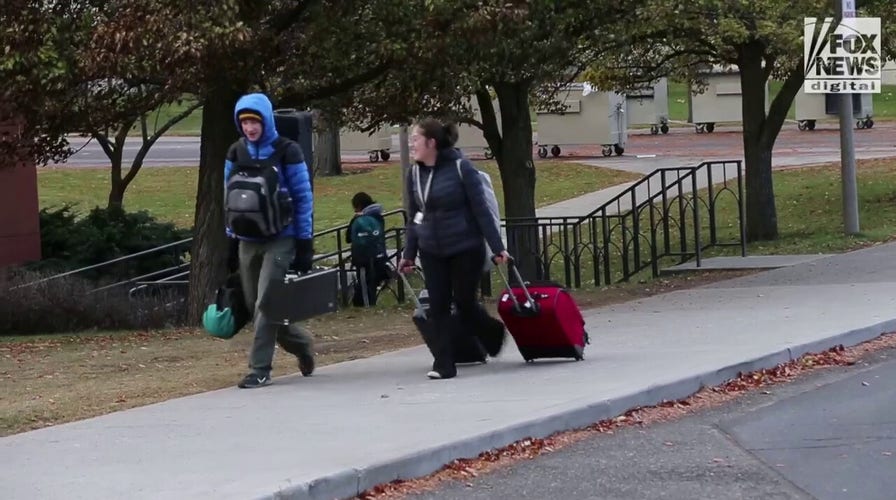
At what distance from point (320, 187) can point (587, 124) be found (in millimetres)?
9650

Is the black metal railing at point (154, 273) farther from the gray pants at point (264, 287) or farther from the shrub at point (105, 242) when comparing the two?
the gray pants at point (264, 287)

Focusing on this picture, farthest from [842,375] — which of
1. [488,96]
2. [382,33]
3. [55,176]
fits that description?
[55,176]

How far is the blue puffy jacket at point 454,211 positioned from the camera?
9.40 meters

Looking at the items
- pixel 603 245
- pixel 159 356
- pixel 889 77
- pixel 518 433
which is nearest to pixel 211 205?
pixel 159 356

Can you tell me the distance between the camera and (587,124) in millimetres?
41000

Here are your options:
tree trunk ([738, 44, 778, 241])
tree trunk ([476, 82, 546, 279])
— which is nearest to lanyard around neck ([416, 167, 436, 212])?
tree trunk ([476, 82, 546, 279])

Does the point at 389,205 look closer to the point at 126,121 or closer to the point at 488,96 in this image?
the point at 488,96

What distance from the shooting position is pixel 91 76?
1337cm

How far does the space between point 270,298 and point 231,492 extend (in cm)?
268

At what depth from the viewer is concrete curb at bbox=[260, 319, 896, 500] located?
6.78 m

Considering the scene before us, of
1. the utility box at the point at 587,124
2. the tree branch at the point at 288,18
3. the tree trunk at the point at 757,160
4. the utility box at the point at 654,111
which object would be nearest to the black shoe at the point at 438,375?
the tree branch at the point at 288,18

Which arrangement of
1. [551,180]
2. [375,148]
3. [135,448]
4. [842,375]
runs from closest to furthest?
[135,448]
[842,375]
[551,180]
[375,148]

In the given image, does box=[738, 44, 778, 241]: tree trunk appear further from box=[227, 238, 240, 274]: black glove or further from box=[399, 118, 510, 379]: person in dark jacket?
box=[227, 238, 240, 274]: black glove

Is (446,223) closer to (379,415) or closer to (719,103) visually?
(379,415)
